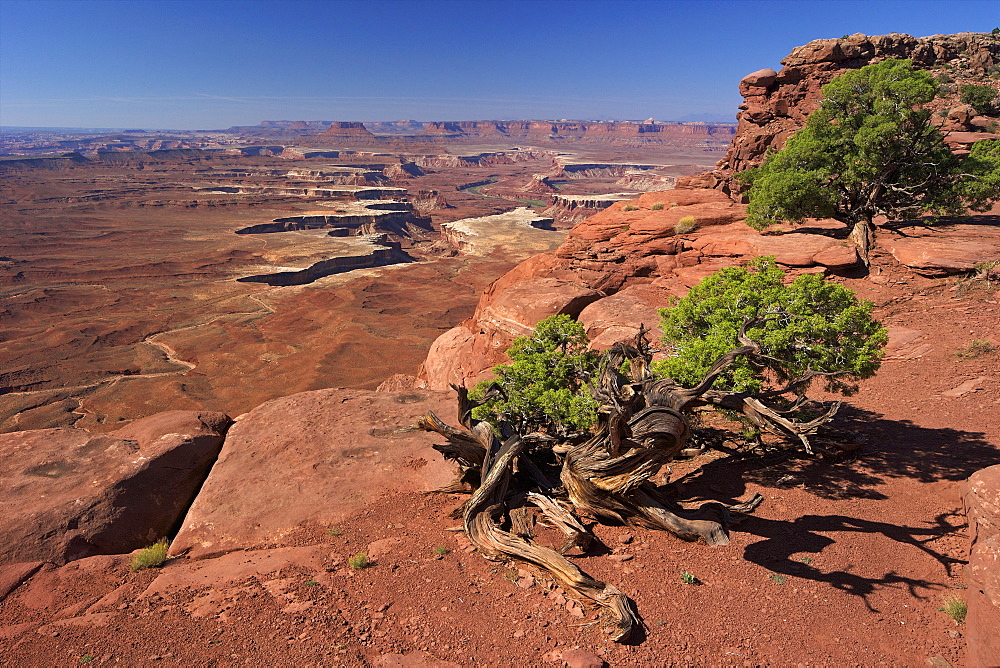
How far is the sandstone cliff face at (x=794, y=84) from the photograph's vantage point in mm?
39188

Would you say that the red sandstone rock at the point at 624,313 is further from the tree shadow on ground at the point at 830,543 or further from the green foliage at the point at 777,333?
the tree shadow on ground at the point at 830,543

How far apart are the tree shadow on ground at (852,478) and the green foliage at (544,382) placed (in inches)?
162

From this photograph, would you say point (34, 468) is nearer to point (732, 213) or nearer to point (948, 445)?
point (948, 445)

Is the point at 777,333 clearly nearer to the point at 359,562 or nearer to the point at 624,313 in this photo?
the point at 359,562

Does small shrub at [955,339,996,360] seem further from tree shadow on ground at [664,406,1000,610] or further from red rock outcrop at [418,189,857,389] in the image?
red rock outcrop at [418,189,857,389]

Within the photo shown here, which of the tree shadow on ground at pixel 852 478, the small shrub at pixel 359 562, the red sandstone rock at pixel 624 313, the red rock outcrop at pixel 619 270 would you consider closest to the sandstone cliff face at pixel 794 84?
the red rock outcrop at pixel 619 270

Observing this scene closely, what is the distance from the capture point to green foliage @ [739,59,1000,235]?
24750 mm

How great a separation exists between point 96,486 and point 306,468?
570 centimetres

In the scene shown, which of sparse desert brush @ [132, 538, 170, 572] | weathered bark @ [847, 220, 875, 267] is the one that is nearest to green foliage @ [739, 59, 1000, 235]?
weathered bark @ [847, 220, 875, 267]

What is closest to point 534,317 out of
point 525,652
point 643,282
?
point 643,282

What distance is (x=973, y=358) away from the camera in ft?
60.6

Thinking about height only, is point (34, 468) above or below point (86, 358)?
above

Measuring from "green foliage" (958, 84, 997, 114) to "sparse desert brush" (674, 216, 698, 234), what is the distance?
30895 mm

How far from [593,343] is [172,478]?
17642mm
